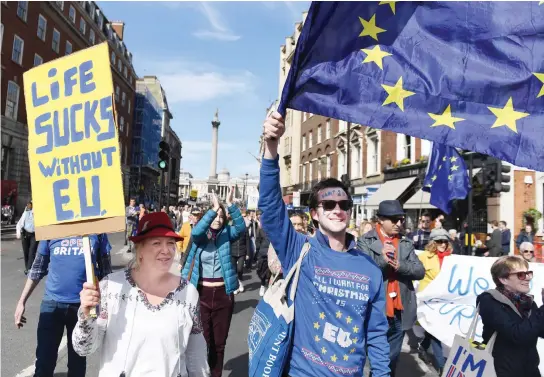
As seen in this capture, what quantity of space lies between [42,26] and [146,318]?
35764mm

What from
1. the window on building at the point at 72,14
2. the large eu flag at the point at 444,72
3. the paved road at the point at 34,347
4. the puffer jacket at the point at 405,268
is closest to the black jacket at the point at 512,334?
the large eu flag at the point at 444,72

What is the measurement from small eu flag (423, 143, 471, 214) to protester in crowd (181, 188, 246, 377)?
6.41m

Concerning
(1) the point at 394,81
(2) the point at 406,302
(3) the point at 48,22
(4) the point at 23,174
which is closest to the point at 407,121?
(1) the point at 394,81

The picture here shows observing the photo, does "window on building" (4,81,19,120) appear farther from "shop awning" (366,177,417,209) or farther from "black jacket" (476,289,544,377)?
"black jacket" (476,289,544,377)

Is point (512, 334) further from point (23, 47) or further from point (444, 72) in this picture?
point (23, 47)

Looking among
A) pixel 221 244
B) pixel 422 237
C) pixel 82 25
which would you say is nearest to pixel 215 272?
pixel 221 244

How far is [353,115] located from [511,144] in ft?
3.53

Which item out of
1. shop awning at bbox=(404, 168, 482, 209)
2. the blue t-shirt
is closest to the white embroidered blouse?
the blue t-shirt

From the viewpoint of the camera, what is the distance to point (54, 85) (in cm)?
253

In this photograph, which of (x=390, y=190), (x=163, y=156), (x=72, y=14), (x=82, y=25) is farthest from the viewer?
(x=82, y=25)

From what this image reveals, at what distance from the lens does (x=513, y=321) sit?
2.81m

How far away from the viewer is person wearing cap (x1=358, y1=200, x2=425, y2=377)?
13.7ft

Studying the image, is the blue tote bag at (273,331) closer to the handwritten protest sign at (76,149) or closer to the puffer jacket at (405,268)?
the handwritten protest sign at (76,149)

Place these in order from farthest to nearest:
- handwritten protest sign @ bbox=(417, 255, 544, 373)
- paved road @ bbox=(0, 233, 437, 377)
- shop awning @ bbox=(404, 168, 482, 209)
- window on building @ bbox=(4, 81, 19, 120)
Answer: window on building @ bbox=(4, 81, 19, 120) < shop awning @ bbox=(404, 168, 482, 209) < handwritten protest sign @ bbox=(417, 255, 544, 373) < paved road @ bbox=(0, 233, 437, 377)
